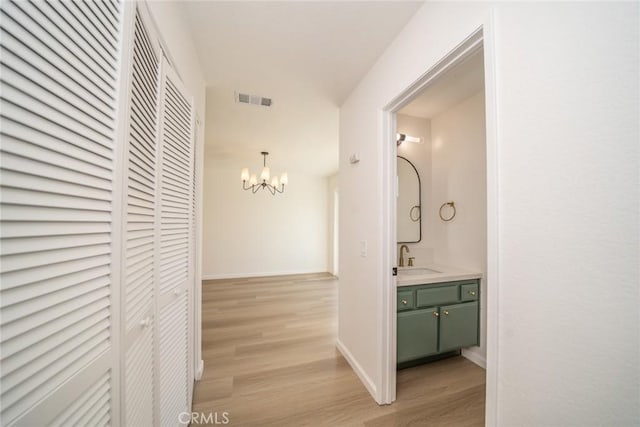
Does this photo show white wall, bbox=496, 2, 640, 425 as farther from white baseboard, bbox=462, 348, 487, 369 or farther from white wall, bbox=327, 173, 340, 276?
white wall, bbox=327, 173, 340, 276

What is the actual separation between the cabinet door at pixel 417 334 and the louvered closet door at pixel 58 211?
1.84 meters

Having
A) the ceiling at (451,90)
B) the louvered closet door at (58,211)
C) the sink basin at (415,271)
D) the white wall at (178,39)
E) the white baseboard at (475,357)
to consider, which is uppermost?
the ceiling at (451,90)

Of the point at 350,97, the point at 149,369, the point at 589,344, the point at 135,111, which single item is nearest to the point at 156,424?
the point at 149,369

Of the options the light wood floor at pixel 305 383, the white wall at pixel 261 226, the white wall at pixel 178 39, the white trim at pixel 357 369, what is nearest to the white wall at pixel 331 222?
the white wall at pixel 261 226

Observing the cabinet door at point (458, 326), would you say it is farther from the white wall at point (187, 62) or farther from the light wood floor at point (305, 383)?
the white wall at point (187, 62)

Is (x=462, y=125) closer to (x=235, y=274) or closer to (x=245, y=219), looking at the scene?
(x=245, y=219)

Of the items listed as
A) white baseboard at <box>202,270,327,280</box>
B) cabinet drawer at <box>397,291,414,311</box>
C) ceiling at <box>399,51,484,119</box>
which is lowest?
white baseboard at <box>202,270,327,280</box>

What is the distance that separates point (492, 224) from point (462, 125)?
190cm

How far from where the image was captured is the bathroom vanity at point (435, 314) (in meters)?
1.86

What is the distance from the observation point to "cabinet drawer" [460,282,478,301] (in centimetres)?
205

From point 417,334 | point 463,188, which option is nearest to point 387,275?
point 417,334

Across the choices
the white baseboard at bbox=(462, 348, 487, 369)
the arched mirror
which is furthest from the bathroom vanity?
the arched mirror

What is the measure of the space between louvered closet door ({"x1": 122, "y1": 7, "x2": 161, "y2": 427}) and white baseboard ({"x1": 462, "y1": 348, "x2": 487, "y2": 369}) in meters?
2.52

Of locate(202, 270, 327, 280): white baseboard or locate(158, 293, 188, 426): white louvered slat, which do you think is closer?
locate(158, 293, 188, 426): white louvered slat
